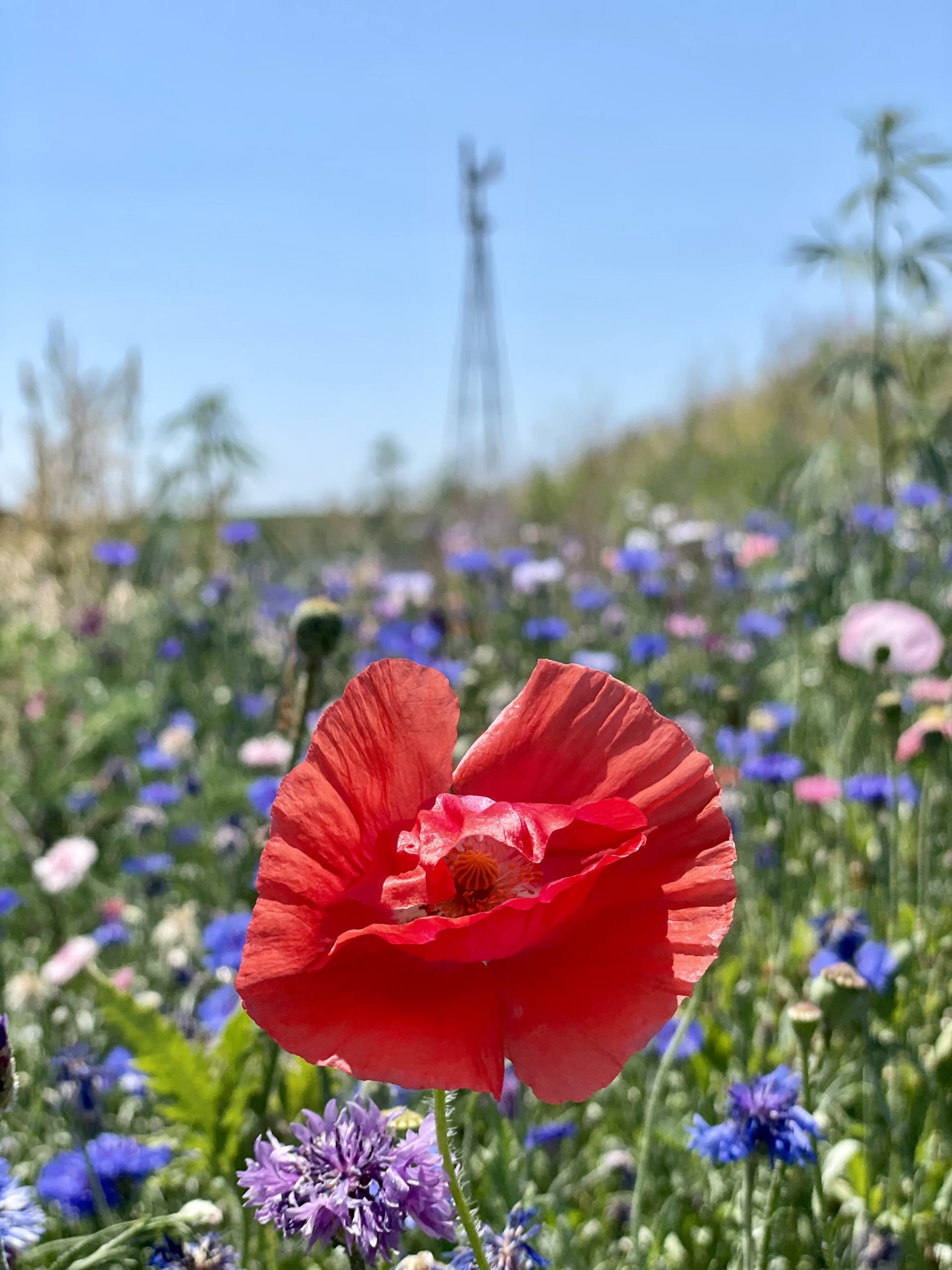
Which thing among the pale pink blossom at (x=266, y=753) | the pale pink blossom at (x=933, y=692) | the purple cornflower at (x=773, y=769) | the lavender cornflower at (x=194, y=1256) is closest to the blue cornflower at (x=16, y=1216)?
the lavender cornflower at (x=194, y=1256)

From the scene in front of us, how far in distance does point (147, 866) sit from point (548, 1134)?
1576mm

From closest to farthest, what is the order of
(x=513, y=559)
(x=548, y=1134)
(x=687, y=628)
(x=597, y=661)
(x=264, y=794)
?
(x=548, y=1134), (x=264, y=794), (x=597, y=661), (x=687, y=628), (x=513, y=559)

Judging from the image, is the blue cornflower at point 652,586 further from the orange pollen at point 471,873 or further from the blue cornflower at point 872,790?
the orange pollen at point 471,873

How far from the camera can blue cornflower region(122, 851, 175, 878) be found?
9.21 ft

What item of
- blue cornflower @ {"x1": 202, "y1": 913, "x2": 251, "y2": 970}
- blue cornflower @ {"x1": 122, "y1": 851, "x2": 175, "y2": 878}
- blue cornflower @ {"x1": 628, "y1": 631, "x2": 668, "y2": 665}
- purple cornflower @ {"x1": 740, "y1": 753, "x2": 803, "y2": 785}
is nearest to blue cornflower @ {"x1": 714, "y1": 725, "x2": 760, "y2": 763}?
purple cornflower @ {"x1": 740, "y1": 753, "x2": 803, "y2": 785}

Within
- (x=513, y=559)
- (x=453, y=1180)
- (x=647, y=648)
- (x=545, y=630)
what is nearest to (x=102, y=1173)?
(x=453, y=1180)

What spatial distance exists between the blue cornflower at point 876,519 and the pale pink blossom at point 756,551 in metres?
0.37

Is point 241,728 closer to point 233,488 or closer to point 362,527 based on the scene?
point 233,488

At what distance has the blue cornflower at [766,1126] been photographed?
952 mm

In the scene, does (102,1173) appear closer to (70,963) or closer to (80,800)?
(70,963)

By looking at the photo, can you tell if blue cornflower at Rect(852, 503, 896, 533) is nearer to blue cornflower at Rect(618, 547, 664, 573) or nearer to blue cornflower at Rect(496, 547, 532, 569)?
blue cornflower at Rect(618, 547, 664, 573)

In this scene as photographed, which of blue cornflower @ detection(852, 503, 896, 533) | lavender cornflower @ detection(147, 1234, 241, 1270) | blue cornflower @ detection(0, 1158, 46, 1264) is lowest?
lavender cornflower @ detection(147, 1234, 241, 1270)

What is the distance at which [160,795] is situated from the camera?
10.7 ft

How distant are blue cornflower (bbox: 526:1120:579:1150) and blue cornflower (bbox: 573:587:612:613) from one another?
9.39ft
